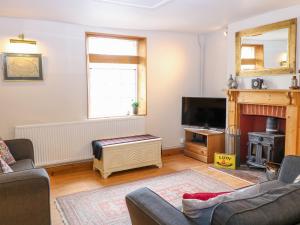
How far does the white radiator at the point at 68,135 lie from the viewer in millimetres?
3904

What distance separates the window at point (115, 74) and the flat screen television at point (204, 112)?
0.86 meters

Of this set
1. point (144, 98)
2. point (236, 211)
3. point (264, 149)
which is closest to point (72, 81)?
point (144, 98)

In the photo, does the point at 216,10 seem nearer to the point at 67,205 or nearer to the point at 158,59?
the point at 158,59

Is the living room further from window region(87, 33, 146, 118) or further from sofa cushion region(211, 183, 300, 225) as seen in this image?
sofa cushion region(211, 183, 300, 225)

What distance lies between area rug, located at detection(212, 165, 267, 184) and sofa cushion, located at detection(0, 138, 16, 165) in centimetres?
302

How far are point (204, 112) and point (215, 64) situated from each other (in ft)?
3.35

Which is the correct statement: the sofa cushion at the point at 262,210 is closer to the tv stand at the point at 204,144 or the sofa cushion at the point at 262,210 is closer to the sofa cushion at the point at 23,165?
the sofa cushion at the point at 23,165

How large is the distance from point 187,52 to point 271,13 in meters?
1.80

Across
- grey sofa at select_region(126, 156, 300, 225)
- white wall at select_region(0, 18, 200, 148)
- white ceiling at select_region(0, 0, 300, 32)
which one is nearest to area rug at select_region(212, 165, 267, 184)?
white wall at select_region(0, 18, 200, 148)

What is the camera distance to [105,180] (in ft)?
12.6

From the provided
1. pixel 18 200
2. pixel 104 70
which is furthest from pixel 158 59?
pixel 18 200

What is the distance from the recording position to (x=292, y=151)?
3619mm

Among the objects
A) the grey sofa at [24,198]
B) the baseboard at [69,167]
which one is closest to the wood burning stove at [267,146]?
the baseboard at [69,167]

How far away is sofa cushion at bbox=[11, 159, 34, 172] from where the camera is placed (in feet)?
9.13
